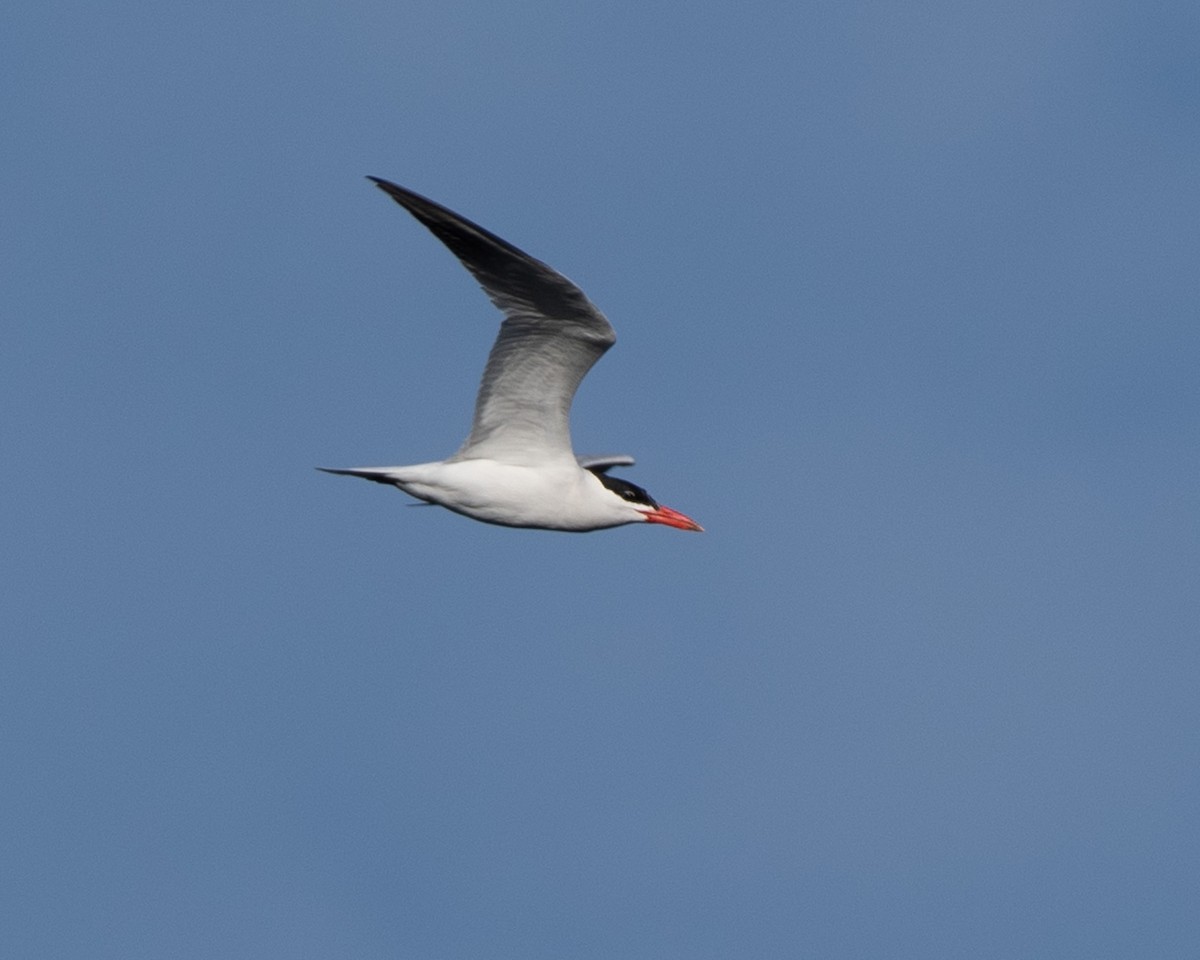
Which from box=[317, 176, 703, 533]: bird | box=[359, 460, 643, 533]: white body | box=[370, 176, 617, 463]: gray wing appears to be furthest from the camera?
box=[359, 460, 643, 533]: white body

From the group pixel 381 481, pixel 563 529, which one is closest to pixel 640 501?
pixel 563 529

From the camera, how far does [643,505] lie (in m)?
17.4

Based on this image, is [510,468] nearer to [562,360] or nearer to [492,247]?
[562,360]

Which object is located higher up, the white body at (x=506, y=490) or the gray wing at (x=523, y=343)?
the gray wing at (x=523, y=343)

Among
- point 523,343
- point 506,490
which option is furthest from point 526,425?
point 523,343

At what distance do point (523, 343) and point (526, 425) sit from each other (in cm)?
76

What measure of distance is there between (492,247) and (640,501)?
297cm

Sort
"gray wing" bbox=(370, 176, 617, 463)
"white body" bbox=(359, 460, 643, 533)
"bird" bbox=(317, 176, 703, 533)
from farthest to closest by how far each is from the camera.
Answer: "white body" bbox=(359, 460, 643, 533)
"bird" bbox=(317, 176, 703, 533)
"gray wing" bbox=(370, 176, 617, 463)

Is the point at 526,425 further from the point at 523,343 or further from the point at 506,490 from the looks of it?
the point at 523,343

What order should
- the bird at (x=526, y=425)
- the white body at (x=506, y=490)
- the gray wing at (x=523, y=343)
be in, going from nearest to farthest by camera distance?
the gray wing at (x=523, y=343) → the bird at (x=526, y=425) → the white body at (x=506, y=490)

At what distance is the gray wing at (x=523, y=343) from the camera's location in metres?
15.1

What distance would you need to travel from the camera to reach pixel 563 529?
16859 mm

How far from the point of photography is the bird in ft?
51.0

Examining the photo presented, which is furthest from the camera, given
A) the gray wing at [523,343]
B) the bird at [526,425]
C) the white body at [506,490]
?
the white body at [506,490]
